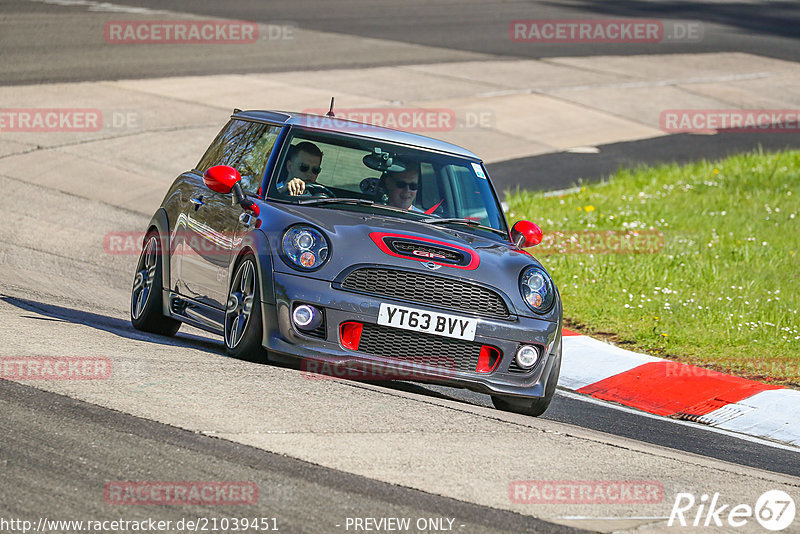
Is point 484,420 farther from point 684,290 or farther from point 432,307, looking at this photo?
point 684,290

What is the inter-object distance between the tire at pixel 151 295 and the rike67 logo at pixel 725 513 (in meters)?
4.60

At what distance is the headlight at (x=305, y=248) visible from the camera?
23.0 ft

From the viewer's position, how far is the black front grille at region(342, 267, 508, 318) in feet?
22.9

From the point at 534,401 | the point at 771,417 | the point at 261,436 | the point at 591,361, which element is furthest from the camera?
the point at 591,361

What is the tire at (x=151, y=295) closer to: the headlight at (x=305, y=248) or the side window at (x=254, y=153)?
the side window at (x=254, y=153)

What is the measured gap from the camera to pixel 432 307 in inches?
275

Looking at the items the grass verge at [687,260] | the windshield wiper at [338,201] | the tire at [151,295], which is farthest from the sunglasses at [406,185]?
the grass verge at [687,260]

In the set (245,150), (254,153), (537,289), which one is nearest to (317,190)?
(254,153)

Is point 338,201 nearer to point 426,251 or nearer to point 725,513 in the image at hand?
point 426,251

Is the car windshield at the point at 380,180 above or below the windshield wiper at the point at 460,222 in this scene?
above

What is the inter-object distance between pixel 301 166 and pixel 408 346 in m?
1.62

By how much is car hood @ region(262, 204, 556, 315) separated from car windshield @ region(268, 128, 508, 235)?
11.2 inches

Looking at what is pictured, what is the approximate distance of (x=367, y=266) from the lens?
22.9 feet

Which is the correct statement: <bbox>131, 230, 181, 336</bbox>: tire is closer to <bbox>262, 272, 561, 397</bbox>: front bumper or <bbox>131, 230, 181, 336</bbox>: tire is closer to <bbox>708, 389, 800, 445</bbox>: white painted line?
<bbox>262, 272, 561, 397</bbox>: front bumper
